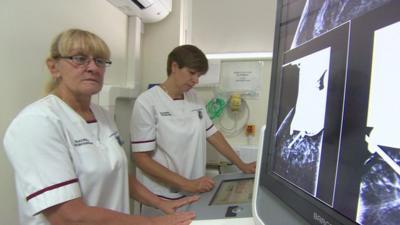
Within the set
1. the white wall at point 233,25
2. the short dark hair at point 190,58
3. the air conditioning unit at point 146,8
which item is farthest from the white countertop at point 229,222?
the white wall at point 233,25

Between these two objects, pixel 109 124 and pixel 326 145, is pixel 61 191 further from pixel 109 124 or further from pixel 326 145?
pixel 326 145

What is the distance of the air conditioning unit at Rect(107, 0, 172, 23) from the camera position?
188 cm

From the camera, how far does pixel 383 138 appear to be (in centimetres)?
34

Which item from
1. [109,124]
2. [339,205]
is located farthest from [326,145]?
[109,124]

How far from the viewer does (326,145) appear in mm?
463

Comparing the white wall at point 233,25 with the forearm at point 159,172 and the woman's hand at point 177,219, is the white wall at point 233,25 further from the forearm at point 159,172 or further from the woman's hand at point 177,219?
the woman's hand at point 177,219

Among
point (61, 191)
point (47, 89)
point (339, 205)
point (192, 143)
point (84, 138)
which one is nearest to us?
point (339, 205)

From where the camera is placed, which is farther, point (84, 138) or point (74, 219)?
point (84, 138)

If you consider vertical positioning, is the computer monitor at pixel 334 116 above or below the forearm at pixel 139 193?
above

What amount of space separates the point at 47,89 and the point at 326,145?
3.48 feet

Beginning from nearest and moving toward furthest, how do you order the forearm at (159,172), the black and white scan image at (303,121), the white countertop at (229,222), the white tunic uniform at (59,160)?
the black and white scan image at (303,121) → the white countertop at (229,222) → the white tunic uniform at (59,160) → the forearm at (159,172)

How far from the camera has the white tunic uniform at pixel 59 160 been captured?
86 centimetres

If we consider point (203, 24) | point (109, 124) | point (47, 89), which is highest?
point (203, 24)

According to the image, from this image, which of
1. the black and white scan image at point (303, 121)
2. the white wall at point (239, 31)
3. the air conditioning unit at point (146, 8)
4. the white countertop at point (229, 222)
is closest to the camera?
the black and white scan image at point (303, 121)
